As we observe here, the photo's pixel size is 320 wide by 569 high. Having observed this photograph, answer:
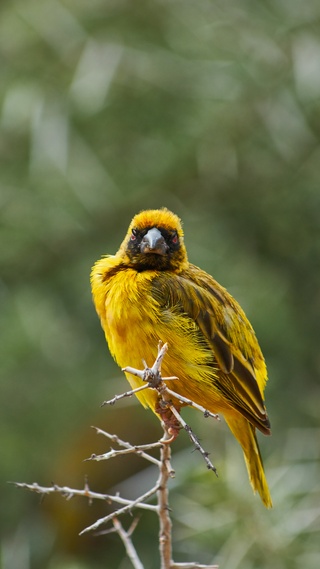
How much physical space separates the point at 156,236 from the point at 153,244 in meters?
0.07

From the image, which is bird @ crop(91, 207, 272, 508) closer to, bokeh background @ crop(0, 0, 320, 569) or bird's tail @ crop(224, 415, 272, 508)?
bird's tail @ crop(224, 415, 272, 508)

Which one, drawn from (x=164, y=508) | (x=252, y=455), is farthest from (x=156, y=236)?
(x=164, y=508)

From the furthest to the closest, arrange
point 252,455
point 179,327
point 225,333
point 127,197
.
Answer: point 127,197, point 252,455, point 225,333, point 179,327

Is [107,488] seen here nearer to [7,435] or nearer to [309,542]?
[7,435]

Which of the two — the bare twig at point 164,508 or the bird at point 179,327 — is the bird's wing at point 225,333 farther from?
the bare twig at point 164,508

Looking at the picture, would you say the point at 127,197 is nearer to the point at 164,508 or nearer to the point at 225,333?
the point at 225,333

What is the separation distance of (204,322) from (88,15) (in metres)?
2.99

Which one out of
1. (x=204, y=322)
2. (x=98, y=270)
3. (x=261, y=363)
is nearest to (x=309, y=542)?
(x=261, y=363)

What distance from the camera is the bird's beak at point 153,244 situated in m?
3.47

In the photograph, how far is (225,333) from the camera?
3.45 meters

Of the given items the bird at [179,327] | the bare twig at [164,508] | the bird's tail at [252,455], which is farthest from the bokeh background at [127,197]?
the bare twig at [164,508]

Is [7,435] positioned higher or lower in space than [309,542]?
higher

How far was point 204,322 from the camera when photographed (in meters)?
3.44

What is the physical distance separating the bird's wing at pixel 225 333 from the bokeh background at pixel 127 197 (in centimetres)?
142
